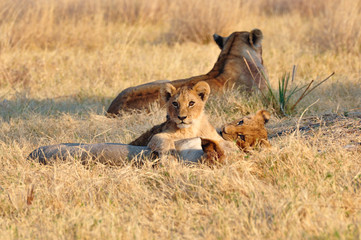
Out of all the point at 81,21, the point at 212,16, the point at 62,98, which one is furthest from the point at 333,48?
the point at 81,21

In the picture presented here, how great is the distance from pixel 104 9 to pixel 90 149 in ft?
34.7

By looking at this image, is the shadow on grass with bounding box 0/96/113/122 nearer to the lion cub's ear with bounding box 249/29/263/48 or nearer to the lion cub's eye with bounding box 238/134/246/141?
the lion cub's ear with bounding box 249/29/263/48

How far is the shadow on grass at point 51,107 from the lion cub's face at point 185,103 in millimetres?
2743

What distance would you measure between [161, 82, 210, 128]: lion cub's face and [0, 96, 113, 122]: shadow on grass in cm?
274

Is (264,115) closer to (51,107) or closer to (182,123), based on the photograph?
(182,123)

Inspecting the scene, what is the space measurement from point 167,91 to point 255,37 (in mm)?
3500

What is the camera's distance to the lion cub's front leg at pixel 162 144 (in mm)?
4035

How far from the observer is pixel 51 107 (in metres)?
7.50

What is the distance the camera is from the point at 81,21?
1242 cm

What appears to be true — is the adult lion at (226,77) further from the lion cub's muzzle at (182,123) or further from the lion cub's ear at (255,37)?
the lion cub's muzzle at (182,123)

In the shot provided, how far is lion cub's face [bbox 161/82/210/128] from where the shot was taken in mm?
4141

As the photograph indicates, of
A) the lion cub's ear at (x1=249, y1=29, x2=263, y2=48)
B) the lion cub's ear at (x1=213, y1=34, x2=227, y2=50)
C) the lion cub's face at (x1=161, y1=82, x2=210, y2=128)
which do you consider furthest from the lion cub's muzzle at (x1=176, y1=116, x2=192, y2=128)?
the lion cub's ear at (x1=213, y1=34, x2=227, y2=50)

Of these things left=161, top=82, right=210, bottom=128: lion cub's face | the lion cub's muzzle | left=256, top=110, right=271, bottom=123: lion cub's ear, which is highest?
left=161, top=82, right=210, bottom=128: lion cub's face

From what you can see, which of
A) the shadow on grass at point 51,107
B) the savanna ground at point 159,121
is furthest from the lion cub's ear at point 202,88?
the shadow on grass at point 51,107
